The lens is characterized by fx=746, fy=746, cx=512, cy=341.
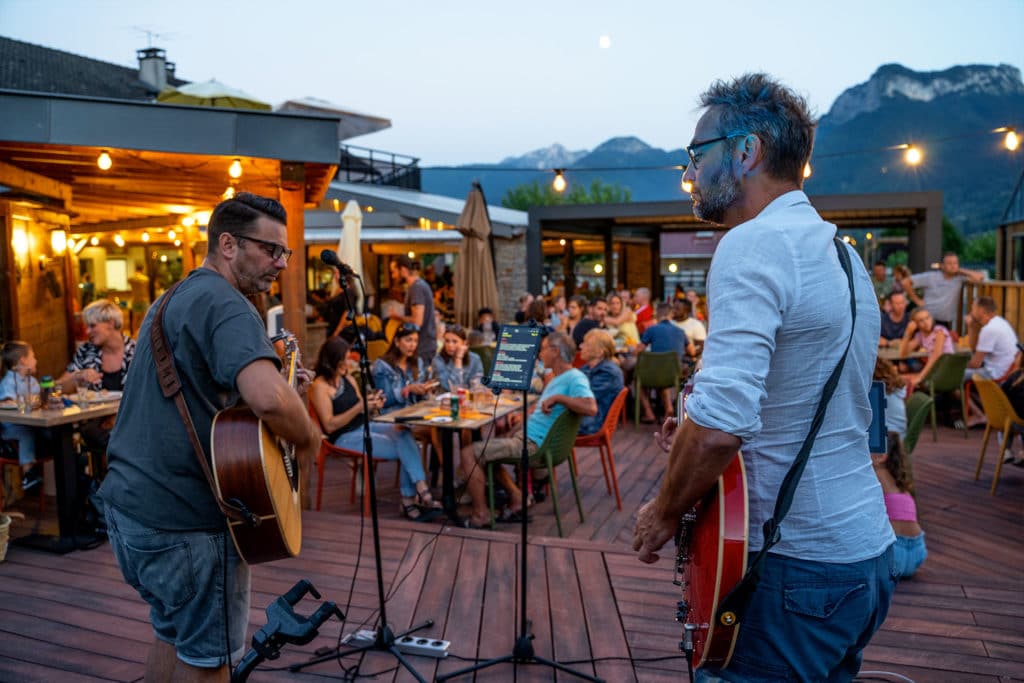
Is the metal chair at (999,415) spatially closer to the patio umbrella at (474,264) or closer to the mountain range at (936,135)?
the patio umbrella at (474,264)

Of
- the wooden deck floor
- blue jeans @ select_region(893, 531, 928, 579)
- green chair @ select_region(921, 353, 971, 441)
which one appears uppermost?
green chair @ select_region(921, 353, 971, 441)

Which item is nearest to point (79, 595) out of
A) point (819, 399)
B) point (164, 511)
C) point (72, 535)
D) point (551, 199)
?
point (72, 535)

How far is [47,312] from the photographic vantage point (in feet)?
25.8

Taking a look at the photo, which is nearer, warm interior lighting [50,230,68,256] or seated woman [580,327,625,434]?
seated woman [580,327,625,434]

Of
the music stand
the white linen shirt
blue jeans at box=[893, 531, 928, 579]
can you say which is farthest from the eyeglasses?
blue jeans at box=[893, 531, 928, 579]

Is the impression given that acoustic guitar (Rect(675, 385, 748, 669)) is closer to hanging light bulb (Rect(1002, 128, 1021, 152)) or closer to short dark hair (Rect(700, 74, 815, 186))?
short dark hair (Rect(700, 74, 815, 186))

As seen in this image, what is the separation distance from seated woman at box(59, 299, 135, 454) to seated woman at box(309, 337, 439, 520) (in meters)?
1.35

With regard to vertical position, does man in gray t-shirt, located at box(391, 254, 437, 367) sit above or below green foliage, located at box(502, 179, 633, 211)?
below

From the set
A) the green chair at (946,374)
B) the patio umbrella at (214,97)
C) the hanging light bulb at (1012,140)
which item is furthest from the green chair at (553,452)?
the hanging light bulb at (1012,140)

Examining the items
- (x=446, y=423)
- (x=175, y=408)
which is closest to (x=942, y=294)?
(x=446, y=423)

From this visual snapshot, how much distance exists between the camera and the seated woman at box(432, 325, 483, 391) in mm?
6238

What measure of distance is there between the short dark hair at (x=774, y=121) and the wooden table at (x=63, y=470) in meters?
4.48

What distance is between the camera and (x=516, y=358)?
3391 mm

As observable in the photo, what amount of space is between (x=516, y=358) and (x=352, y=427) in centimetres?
261
